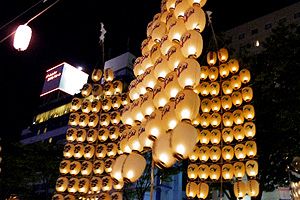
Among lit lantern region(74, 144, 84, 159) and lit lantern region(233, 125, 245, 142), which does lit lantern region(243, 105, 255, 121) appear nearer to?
lit lantern region(233, 125, 245, 142)

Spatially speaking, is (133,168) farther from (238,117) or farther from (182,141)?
(238,117)

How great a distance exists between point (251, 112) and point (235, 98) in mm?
789

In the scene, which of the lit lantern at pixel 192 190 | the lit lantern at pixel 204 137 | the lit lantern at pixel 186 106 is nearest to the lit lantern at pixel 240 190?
the lit lantern at pixel 192 190

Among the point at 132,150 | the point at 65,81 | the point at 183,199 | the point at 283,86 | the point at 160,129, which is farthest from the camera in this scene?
the point at 65,81

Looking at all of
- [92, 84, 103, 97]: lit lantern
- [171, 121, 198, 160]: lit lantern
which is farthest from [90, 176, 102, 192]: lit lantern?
[171, 121, 198, 160]: lit lantern

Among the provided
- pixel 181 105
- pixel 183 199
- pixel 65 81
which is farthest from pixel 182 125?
pixel 65 81

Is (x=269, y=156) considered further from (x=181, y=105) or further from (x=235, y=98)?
(x=181, y=105)

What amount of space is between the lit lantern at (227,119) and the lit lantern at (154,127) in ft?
15.1

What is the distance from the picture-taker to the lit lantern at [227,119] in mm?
11430

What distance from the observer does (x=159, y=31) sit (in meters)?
9.37

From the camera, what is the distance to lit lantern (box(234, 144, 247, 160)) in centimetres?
1088

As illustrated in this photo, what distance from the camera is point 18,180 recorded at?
796 inches

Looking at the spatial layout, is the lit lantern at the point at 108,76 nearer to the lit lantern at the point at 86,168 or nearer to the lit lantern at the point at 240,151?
the lit lantern at the point at 86,168

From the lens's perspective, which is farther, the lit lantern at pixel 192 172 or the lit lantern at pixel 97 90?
the lit lantern at pixel 97 90
